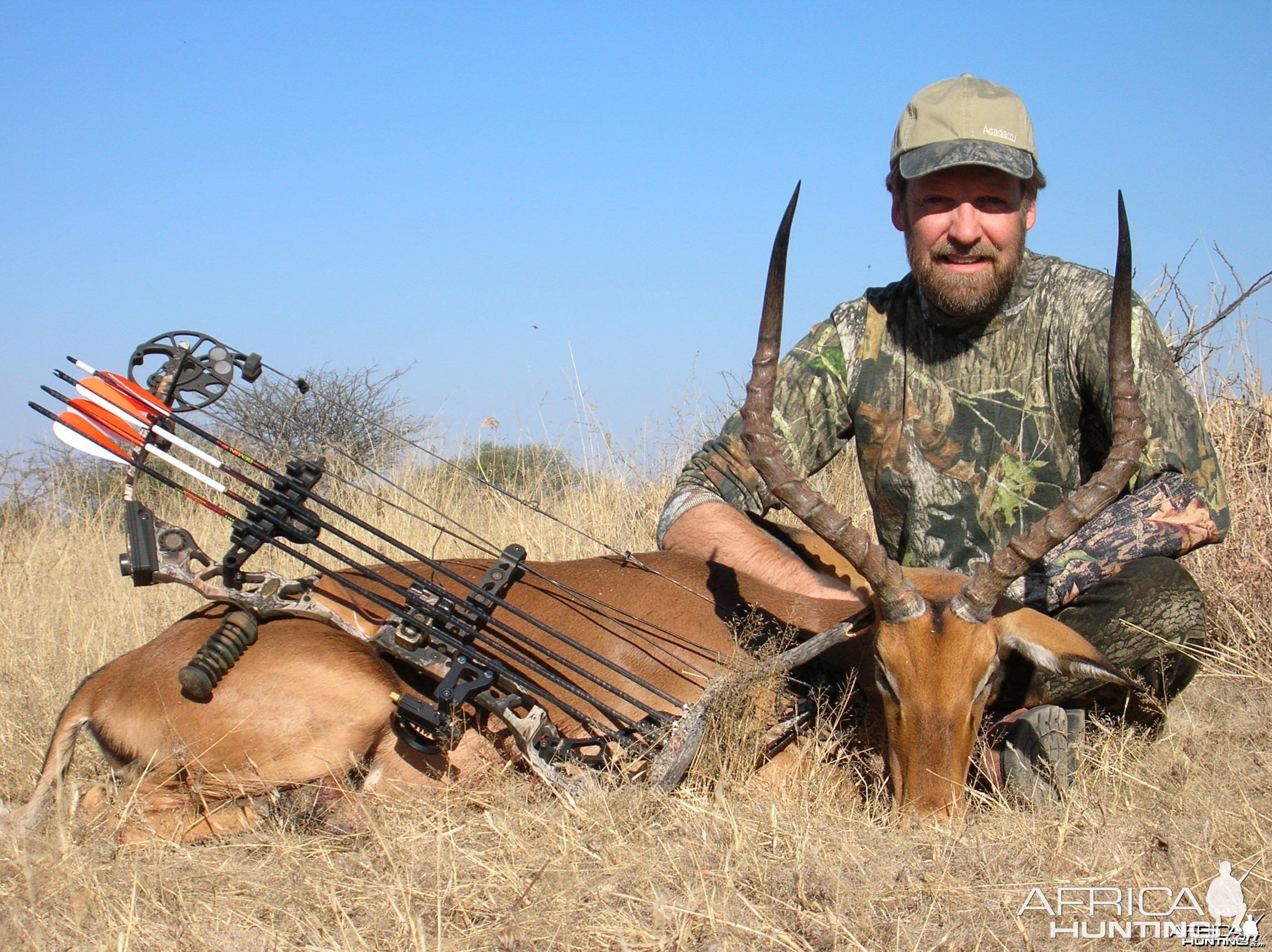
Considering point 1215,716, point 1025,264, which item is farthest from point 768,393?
point 1215,716

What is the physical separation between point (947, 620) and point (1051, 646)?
14.0 inches

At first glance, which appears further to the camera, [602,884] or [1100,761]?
[1100,761]

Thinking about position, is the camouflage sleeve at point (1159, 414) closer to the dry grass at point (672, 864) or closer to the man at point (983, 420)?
the man at point (983, 420)

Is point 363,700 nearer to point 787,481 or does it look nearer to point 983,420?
point 787,481

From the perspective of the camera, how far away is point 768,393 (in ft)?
11.7

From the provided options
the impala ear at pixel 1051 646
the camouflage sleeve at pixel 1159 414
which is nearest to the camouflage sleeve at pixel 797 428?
the camouflage sleeve at pixel 1159 414

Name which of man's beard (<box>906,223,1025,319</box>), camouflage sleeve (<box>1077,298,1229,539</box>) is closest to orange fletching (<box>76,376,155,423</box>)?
man's beard (<box>906,223,1025,319</box>)

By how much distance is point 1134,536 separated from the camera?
3971 mm

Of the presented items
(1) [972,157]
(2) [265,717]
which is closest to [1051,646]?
(1) [972,157]

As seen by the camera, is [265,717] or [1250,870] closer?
[1250,870]

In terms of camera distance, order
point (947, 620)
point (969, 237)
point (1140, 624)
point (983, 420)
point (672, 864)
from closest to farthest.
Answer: point (672, 864)
point (947, 620)
point (1140, 624)
point (969, 237)
point (983, 420)

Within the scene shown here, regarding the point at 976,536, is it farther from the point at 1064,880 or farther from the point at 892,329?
the point at 1064,880

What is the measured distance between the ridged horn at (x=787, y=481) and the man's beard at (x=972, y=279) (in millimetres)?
1291

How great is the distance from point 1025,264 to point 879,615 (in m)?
1.94
